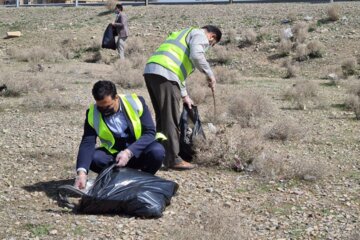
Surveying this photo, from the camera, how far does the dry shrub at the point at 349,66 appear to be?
17783mm

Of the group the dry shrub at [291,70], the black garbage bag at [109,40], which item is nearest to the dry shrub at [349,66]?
the dry shrub at [291,70]

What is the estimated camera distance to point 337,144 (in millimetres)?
8359

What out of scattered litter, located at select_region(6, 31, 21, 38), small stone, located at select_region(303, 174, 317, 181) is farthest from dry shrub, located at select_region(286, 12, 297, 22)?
small stone, located at select_region(303, 174, 317, 181)

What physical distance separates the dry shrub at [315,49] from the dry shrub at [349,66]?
181 centimetres

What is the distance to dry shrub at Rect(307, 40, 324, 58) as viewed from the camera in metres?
20.1

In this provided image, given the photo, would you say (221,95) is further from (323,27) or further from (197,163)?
(323,27)

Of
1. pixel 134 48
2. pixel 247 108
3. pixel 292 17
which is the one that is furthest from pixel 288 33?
pixel 247 108

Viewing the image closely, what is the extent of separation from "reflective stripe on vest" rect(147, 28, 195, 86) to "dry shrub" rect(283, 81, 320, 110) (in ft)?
18.0

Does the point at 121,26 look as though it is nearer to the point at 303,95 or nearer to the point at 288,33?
the point at 288,33

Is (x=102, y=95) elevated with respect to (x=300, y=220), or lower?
elevated

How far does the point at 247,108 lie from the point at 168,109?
378 cm

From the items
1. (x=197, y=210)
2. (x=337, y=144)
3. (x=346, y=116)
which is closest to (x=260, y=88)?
(x=346, y=116)

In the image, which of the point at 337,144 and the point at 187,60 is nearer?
the point at 187,60

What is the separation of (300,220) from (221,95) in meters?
7.18
